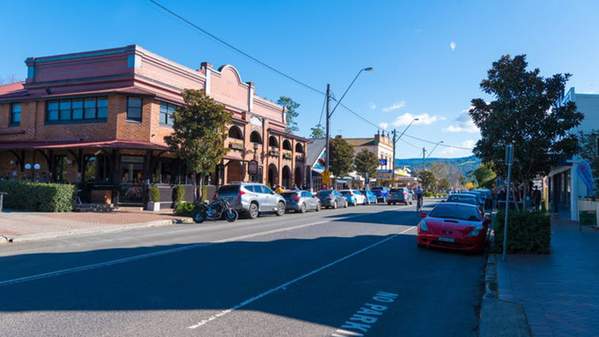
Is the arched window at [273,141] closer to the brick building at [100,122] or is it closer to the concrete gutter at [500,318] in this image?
the brick building at [100,122]

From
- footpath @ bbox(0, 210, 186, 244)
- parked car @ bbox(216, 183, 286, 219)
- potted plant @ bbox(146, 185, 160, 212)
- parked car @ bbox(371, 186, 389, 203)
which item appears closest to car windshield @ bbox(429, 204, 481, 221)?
footpath @ bbox(0, 210, 186, 244)

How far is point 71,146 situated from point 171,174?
6.76 m

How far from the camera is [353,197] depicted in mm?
40594

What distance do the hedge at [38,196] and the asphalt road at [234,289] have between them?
8866 mm

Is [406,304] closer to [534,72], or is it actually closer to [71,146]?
[534,72]

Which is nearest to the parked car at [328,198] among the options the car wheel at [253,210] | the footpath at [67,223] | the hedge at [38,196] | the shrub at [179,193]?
the car wheel at [253,210]

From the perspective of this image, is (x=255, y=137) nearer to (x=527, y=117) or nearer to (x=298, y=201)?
(x=298, y=201)

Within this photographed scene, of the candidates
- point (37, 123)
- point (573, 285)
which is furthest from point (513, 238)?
point (37, 123)

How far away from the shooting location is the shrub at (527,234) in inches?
471

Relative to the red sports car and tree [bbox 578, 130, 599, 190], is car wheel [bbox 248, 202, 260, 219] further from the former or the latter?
tree [bbox 578, 130, 599, 190]

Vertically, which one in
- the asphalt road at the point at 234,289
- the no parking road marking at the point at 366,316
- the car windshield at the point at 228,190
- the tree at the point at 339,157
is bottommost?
the no parking road marking at the point at 366,316

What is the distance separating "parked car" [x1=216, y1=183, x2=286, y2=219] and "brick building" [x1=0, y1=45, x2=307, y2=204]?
4539 millimetres

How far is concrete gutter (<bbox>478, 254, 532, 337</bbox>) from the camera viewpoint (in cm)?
562

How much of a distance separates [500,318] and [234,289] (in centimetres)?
380
